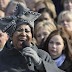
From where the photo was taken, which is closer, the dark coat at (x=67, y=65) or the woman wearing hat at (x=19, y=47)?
the woman wearing hat at (x=19, y=47)

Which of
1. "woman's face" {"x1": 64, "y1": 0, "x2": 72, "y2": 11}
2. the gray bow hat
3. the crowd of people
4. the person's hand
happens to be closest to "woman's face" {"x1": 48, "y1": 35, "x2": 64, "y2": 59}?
the crowd of people

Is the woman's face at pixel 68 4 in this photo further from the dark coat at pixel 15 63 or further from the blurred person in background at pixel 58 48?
A: the dark coat at pixel 15 63

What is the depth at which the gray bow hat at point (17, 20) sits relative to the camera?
5211 mm

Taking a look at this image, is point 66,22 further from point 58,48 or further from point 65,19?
point 58,48

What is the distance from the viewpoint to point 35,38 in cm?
736

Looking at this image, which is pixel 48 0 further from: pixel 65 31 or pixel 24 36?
pixel 24 36

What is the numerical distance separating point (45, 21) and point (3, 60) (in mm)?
2715

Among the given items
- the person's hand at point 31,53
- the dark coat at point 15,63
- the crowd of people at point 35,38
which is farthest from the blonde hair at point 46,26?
the person's hand at point 31,53

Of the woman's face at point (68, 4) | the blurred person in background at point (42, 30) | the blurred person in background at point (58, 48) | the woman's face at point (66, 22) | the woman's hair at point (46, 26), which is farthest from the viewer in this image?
the woman's face at point (68, 4)

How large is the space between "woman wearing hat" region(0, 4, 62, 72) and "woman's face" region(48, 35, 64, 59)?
1.25 metres

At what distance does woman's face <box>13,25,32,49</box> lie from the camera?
5195 mm

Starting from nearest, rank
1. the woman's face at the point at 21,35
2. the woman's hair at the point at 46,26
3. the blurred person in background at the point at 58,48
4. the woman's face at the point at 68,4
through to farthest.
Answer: the woman's face at the point at 21,35, the blurred person in background at the point at 58,48, the woman's hair at the point at 46,26, the woman's face at the point at 68,4

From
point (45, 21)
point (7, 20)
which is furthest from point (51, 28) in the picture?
point (7, 20)

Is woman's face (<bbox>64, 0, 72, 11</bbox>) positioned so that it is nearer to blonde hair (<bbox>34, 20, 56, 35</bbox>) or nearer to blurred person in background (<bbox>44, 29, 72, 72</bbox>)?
blonde hair (<bbox>34, 20, 56, 35</bbox>)
